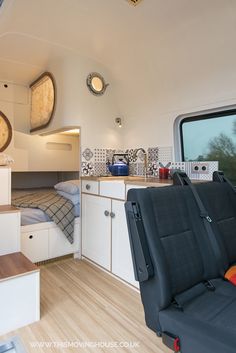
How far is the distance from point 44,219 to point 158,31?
2.11 metres

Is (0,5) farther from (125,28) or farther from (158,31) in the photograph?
(158,31)

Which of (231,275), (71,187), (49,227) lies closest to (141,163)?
(71,187)

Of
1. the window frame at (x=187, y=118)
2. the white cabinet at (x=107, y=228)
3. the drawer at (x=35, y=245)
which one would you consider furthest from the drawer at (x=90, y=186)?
the window frame at (x=187, y=118)

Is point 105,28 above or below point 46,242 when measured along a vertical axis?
above

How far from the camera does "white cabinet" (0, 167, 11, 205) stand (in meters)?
2.23

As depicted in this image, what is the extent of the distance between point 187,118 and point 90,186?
124cm

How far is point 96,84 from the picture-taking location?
2.86 metres

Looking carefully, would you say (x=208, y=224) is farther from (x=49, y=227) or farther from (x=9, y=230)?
(x=49, y=227)

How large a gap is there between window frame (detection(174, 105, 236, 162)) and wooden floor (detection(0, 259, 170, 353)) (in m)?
1.43

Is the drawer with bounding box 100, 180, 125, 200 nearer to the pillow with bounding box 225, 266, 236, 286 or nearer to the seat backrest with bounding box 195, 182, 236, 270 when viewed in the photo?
the seat backrest with bounding box 195, 182, 236, 270

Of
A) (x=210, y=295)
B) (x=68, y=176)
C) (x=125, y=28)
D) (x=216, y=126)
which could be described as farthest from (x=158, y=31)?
(x=68, y=176)

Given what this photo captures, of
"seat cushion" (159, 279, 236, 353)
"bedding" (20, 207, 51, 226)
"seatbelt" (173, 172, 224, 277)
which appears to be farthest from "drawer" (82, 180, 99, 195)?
"seat cushion" (159, 279, 236, 353)

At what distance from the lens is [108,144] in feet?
9.87

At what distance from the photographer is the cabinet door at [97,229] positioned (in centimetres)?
238
